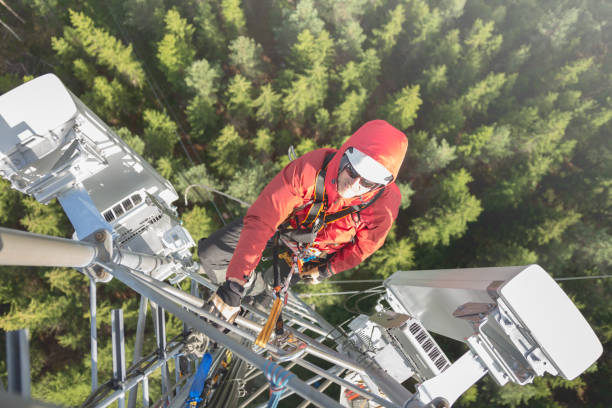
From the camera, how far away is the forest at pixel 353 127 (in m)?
13.3

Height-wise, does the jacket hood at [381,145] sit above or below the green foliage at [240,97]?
above

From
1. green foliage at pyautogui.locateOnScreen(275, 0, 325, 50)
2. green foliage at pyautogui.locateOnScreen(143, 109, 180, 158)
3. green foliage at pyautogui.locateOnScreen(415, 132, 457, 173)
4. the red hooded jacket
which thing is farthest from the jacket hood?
green foliage at pyautogui.locateOnScreen(275, 0, 325, 50)

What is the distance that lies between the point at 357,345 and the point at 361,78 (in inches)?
622

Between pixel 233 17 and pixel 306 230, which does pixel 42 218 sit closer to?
pixel 233 17

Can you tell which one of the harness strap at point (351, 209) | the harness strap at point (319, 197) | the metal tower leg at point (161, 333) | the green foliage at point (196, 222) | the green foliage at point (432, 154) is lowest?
the green foliage at point (432, 154)

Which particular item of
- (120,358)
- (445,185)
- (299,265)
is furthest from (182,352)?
(445,185)

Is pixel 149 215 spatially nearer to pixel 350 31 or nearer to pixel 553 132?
pixel 350 31

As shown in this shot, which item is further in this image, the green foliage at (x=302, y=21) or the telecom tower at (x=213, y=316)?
the green foliage at (x=302, y=21)

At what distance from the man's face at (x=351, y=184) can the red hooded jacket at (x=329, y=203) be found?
0.10 metres

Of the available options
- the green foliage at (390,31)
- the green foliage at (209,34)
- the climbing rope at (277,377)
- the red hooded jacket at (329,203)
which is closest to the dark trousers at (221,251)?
the red hooded jacket at (329,203)

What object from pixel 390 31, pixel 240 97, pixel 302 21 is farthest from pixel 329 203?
pixel 390 31

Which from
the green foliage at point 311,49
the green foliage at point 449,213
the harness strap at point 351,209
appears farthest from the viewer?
the green foliage at point 311,49

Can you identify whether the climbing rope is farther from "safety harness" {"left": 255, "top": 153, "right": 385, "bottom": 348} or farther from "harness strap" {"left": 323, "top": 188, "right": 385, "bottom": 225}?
"harness strap" {"left": 323, "top": 188, "right": 385, "bottom": 225}

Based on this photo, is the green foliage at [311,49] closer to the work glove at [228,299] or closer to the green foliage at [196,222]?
the green foliage at [196,222]
